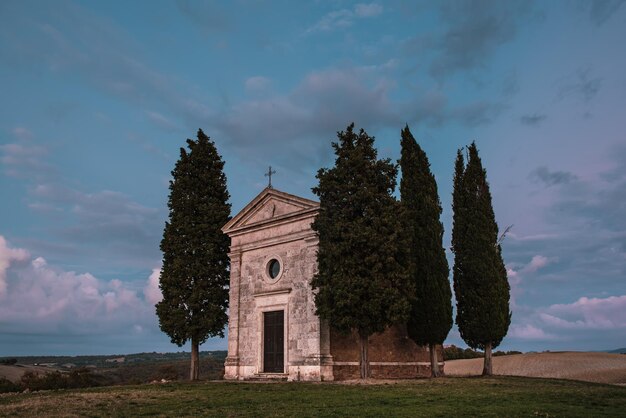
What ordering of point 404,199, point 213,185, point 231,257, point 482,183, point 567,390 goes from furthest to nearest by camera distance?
point 213,185, point 231,257, point 482,183, point 404,199, point 567,390

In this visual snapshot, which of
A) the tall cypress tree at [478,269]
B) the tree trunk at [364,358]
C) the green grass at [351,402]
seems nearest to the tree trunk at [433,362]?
the tall cypress tree at [478,269]

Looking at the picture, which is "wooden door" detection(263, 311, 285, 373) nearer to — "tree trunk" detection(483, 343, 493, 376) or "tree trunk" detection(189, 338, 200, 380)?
"tree trunk" detection(189, 338, 200, 380)

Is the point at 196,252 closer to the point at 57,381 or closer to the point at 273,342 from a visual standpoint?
the point at 273,342

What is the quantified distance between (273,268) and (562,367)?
18195 mm

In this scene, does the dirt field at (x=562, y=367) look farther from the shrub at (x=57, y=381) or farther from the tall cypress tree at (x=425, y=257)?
the shrub at (x=57, y=381)

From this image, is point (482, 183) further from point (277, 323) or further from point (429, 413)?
point (429, 413)

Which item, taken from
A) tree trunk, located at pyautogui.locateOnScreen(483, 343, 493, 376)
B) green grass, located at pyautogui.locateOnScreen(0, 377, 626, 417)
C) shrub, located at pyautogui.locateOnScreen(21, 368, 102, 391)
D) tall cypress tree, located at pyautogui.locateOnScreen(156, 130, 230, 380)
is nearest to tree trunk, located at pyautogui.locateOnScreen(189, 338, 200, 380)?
tall cypress tree, located at pyautogui.locateOnScreen(156, 130, 230, 380)

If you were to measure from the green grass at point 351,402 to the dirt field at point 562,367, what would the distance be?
11875 millimetres

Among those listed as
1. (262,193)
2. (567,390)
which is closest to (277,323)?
(262,193)

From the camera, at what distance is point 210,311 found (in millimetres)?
28812

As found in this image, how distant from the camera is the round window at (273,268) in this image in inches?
1077

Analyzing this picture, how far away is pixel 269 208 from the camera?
28.2 metres

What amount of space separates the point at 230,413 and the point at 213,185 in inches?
776

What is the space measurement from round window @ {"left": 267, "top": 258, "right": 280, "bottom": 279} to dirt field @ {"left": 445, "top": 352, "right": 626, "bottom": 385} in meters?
11.9
